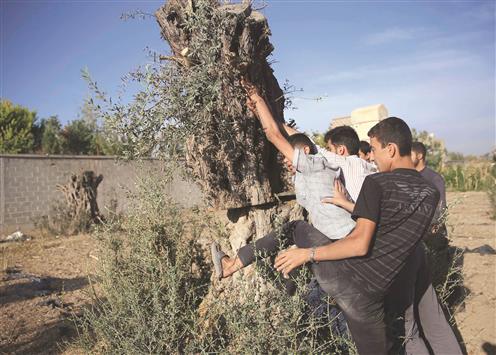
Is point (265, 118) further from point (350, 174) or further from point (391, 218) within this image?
point (391, 218)

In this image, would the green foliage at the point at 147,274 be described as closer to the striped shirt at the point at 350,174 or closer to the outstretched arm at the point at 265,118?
the outstretched arm at the point at 265,118

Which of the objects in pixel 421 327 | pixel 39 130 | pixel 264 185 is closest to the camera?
pixel 421 327

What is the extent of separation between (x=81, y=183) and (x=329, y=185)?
1087 centimetres

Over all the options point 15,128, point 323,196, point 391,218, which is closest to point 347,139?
point 323,196

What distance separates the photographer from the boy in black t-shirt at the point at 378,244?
2430 mm

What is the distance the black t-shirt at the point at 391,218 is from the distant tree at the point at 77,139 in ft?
63.5

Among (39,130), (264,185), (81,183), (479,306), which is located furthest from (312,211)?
(39,130)

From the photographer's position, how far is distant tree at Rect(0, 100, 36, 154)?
16.8 m

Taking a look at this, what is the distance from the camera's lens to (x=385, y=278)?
2.47 metres

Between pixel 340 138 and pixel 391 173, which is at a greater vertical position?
pixel 340 138

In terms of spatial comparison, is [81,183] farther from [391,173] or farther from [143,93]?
[391,173]

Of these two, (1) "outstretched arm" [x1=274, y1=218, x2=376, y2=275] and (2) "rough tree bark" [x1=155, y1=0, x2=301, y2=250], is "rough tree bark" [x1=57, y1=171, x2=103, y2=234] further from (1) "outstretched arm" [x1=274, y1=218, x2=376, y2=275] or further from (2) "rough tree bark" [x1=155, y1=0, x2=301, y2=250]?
(1) "outstretched arm" [x1=274, y1=218, x2=376, y2=275]

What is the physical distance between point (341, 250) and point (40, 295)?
491 centimetres

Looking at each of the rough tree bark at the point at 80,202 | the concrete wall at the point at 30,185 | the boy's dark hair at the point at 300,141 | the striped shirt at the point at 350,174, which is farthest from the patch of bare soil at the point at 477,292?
the rough tree bark at the point at 80,202
